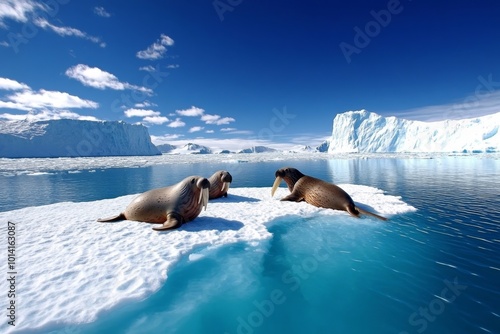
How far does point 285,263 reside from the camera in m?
4.59

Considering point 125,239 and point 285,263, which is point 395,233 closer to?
point 285,263

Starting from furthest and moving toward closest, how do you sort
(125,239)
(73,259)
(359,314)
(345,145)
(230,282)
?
(345,145) → (125,239) → (73,259) → (230,282) → (359,314)

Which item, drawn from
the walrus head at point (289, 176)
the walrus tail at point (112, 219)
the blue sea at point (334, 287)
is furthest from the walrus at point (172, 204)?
the walrus head at point (289, 176)

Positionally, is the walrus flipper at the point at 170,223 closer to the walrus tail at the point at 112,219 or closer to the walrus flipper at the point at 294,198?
the walrus tail at the point at 112,219

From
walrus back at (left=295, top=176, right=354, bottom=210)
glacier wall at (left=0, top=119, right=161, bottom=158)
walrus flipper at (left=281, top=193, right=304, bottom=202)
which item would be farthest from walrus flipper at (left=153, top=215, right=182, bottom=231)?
glacier wall at (left=0, top=119, right=161, bottom=158)

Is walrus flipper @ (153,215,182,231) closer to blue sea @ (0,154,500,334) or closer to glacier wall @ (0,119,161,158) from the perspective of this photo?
blue sea @ (0,154,500,334)

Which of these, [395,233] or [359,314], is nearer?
[359,314]

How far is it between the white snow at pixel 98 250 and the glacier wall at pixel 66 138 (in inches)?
4305

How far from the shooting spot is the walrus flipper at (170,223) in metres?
5.79

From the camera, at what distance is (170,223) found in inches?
237

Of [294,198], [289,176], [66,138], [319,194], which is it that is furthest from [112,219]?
[66,138]

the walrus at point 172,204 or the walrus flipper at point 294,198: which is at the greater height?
the walrus at point 172,204

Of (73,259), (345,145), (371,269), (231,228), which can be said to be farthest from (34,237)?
(345,145)

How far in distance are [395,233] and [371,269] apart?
2.31 meters
